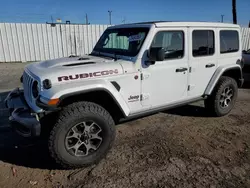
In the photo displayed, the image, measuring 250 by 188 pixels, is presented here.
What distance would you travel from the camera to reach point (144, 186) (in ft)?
9.18

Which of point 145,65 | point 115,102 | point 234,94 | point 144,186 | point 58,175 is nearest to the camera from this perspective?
point 144,186

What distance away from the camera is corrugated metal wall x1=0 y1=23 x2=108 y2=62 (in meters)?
12.6

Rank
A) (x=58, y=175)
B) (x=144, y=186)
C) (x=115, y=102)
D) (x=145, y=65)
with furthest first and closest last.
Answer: (x=145, y=65), (x=115, y=102), (x=58, y=175), (x=144, y=186)

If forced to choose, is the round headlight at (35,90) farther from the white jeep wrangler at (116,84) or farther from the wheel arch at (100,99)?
the wheel arch at (100,99)

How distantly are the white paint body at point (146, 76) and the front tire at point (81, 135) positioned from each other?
29cm

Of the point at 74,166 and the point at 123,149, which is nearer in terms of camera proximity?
the point at 74,166

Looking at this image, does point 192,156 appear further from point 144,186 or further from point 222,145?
point 144,186

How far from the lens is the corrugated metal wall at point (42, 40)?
41.3 feet

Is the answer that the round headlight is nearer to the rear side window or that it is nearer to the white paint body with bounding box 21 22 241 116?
the white paint body with bounding box 21 22 241 116

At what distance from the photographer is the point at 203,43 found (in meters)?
4.37

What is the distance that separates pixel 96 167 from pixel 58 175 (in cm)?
51

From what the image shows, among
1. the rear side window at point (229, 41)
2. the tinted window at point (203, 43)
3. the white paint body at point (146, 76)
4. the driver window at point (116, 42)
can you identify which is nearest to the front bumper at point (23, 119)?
the white paint body at point (146, 76)

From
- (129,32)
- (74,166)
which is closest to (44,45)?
(129,32)

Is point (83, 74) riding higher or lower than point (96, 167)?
higher
